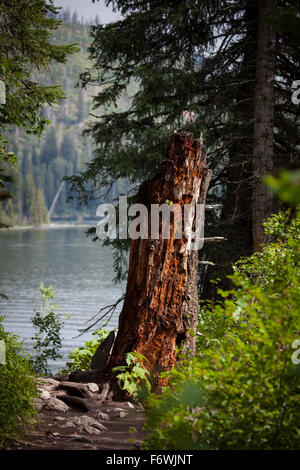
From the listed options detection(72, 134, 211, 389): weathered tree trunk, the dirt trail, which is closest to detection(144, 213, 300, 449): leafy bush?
the dirt trail

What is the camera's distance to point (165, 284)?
5.60 meters

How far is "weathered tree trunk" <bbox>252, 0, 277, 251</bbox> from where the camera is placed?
9250mm

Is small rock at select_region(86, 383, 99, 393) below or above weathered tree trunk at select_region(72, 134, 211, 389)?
below

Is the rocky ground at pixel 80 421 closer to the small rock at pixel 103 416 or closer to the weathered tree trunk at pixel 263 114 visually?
the small rock at pixel 103 416

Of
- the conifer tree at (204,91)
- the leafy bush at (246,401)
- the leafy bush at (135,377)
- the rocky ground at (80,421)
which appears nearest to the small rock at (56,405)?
the rocky ground at (80,421)

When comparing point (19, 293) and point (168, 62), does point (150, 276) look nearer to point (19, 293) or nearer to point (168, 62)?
point (168, 62)

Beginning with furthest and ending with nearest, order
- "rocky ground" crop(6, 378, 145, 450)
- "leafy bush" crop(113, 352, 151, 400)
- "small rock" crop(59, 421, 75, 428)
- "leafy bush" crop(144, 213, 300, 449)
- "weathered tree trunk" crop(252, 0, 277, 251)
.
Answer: "weathered tree trunk" crop(252, 0, 277, 251), "leafy bush" crop(113, 352, 151, 400), "small rock" crop(59, 421, 75, 428), "rocky ground" crop(6, 378, 145, 450), "leafy bush" crop(144, 213, 300, 449)

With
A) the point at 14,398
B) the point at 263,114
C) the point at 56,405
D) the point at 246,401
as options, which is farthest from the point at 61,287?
the point at 246,401

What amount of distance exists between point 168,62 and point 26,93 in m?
4.38

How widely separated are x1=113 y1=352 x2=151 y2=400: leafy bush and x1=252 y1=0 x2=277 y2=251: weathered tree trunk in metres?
4.49

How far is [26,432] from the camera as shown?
423 cm

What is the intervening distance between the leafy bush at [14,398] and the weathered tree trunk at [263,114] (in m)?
5.81

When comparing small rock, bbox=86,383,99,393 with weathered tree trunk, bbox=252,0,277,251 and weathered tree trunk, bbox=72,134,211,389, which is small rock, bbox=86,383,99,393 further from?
weathered tree trunk, bbox=252,0,277,251

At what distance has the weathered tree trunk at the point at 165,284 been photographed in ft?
18.3
